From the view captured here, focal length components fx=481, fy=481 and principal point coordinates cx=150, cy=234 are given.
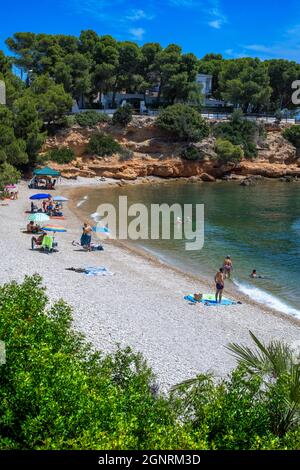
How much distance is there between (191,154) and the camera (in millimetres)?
59469

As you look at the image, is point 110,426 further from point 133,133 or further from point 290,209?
point 133,133

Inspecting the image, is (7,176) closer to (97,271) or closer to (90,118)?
(97,271)

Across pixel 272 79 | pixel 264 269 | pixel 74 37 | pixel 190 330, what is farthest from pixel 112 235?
pixel 272 79

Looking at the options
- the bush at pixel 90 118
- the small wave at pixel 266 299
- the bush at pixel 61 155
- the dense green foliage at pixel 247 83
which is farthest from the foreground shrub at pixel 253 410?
the dense green foliage at pixel 247 83

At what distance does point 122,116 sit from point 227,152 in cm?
1375

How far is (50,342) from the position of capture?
8031mm

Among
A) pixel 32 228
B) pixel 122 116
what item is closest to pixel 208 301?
pixel 32 228

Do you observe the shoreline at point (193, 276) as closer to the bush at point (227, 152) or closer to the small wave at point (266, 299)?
the small wave at point (266, 299)

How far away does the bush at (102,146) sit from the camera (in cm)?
5666

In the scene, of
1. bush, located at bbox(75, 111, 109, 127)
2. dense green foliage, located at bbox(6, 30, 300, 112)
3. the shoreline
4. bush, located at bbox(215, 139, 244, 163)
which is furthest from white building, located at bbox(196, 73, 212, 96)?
the shoreline

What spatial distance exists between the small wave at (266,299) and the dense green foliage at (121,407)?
1031 cm

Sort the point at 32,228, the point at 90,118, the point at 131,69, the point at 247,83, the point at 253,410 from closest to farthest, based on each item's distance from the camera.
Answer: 1. the point at 253,410
2. the point at 32,228
3. the point at 90,118
4. the point at 247,83
5. the point at 131,69

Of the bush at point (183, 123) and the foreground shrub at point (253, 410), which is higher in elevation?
the bush at point (183, 123)

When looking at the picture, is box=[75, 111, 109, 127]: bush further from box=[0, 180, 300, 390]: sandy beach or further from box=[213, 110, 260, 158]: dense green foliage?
box=[0, 180, 300, 390]: sandy beach
